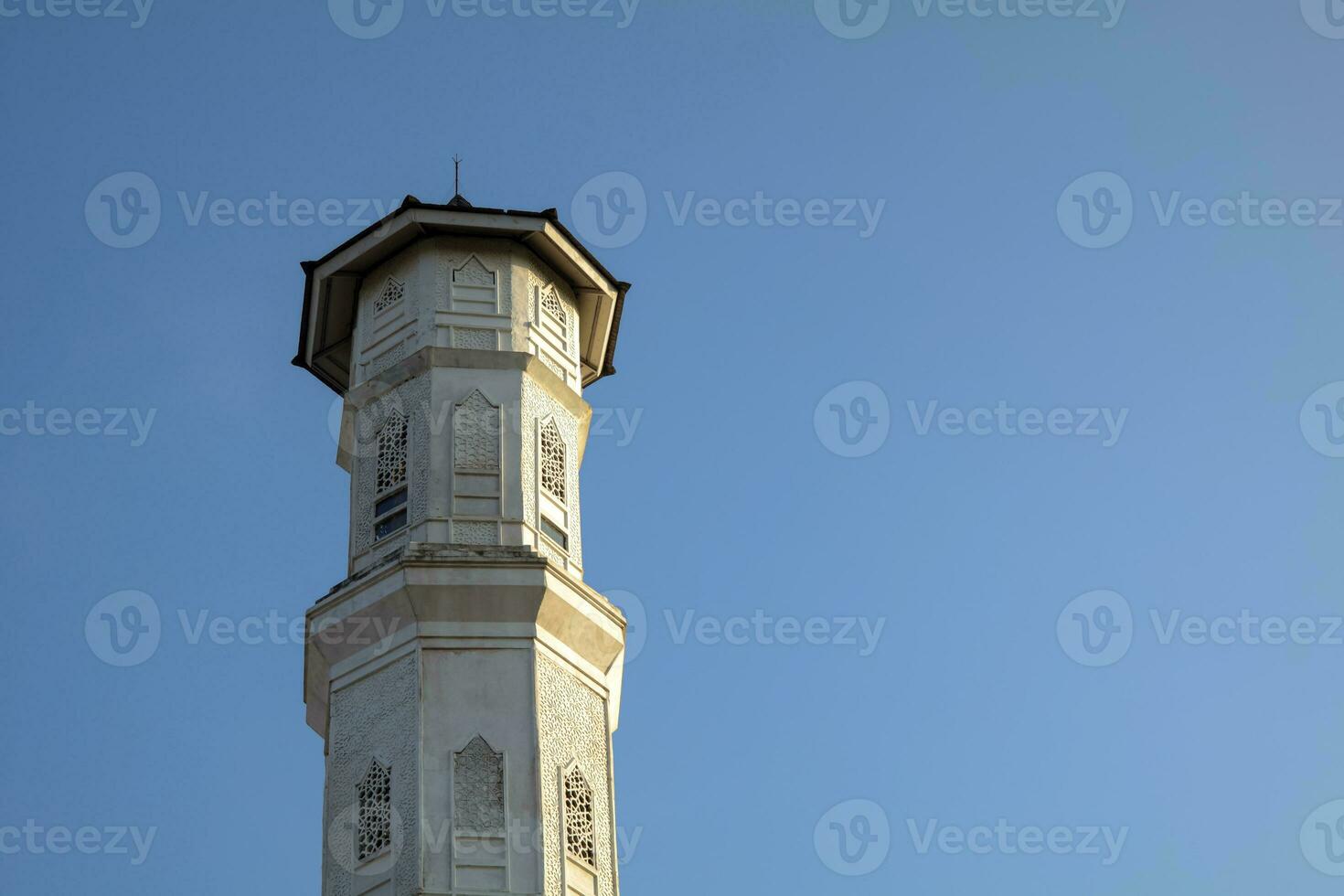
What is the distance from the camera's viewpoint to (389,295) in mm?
26828

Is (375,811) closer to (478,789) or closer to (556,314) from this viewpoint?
(478,789)

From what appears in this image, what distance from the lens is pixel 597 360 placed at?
93.4ft

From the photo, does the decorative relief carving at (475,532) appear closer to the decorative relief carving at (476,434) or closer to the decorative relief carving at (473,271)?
the decorative relief carving at (476,434)

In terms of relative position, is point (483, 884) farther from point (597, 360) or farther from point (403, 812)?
point (597, 360)

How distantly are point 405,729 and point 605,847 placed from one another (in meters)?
2.49

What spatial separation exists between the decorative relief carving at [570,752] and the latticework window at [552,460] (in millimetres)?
2688

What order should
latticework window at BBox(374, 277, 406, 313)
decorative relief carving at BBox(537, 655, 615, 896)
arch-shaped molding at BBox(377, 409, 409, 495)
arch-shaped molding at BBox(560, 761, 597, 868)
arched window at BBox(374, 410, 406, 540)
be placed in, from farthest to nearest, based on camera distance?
latticework window at BBox(374, 277, 406, 313), arch-shaped molding at BBox(377, 409, 409, 495), arched window at BBox(374, 410, 406, 540), arch-shaped molding at BBox(560, 761, 597, 868), decorative relief carving at BBox(537, 655, 615, 896)

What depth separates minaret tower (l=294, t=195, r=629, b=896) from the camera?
2197 centimetres

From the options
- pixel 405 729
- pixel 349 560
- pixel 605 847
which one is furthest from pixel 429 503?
pixel 605 847

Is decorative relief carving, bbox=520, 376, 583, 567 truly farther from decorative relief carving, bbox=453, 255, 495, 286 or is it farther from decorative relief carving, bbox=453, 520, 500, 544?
decorative relief carving, bbox=453, 255, 495, 286

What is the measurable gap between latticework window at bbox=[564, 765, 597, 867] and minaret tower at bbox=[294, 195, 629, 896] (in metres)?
0.03

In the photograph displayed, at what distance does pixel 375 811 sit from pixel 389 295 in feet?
24.4

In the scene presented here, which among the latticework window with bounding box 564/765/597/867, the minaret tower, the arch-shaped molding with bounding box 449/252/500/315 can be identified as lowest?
the latticework window with bounding box 564/765/597/867

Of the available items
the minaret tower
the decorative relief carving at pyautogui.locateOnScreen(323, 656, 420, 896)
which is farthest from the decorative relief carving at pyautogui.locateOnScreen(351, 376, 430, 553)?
the decorative relief carving at pyautogui.locateOnScreen(323, 656, 420, 896)
